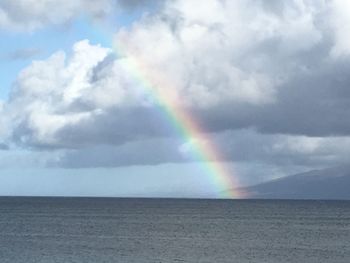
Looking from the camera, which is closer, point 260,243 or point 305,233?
point 260,243

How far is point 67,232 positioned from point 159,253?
40.4m

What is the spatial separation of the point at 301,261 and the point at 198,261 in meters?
12.4

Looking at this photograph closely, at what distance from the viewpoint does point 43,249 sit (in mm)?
84125

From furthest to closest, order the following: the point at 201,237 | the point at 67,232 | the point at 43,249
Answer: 1. the point at 67,232
2. the point at 201,237
3. the point at 43,249

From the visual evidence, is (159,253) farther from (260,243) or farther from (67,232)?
(67,232)

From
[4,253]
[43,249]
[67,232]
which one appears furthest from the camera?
[67,232]

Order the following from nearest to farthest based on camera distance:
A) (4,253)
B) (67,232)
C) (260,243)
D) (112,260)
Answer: (112,260)
(4,253)
(260,243)
(67,232)

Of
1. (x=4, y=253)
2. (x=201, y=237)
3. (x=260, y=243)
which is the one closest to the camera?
(x=4, y=253)

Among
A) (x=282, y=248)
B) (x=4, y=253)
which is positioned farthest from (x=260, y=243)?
(x=4, y=253)

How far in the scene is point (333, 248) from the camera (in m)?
92.4

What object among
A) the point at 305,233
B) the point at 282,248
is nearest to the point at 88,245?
the point at 282,248

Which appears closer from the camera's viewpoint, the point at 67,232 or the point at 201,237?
the point at 201,237

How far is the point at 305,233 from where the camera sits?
12162 centimetres

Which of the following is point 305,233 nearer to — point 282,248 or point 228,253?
point 282,248
